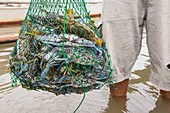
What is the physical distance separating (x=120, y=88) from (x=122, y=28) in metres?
0.53

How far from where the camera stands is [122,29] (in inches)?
85.8

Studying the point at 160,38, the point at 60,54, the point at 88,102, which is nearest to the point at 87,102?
the point at 88,102

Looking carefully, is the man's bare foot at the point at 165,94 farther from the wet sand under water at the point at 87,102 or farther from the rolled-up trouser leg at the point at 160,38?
the rolled-up trouser leg at the point at 160,38

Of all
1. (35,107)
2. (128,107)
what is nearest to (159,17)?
(128,107)

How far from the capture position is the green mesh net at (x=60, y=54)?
4.86ft

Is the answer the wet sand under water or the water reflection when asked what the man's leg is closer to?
the wet sand under water

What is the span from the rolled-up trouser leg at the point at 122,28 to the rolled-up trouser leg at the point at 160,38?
0.09 meters

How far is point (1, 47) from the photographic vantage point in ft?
15.1

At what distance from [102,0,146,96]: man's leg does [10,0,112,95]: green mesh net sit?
0.45m

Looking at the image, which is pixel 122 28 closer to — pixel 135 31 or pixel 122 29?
pixel 122 29

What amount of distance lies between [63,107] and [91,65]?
0.85m

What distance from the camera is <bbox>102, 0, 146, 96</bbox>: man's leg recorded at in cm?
214

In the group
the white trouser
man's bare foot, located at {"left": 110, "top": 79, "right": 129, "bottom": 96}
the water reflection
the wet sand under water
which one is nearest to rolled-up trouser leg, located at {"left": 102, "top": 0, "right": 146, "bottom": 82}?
the white trouser

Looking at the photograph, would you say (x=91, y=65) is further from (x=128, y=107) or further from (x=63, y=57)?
(x=128, y=107)
